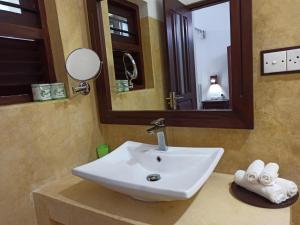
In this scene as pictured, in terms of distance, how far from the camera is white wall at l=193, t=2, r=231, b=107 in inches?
38.3

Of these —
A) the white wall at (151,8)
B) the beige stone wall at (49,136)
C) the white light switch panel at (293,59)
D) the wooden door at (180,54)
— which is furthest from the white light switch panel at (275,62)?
the beige stone wall at (49,136)

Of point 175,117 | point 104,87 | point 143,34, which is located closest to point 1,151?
point 104,87

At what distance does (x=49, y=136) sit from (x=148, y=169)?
55 centimetres

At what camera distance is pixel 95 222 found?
87 cm

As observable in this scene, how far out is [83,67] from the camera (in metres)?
1.25

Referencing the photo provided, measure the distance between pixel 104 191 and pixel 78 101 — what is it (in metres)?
0.56

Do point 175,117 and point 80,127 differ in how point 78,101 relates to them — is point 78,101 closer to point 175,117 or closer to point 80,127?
point 80,127

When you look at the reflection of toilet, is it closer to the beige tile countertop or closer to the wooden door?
the wooden door

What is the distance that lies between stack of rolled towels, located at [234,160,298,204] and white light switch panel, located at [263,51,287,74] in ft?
1.24

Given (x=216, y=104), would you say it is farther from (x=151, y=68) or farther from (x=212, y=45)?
(x=151, y=68)

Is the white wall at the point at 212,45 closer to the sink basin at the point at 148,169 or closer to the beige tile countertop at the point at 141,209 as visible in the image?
the sink basin at the point at 148,169

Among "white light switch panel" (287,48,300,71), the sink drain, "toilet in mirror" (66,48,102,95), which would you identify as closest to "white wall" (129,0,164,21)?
"toilet in mirror" (66,48,102,95)

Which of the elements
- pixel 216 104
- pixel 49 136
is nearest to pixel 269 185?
pixel 216 104

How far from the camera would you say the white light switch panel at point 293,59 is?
831mm
